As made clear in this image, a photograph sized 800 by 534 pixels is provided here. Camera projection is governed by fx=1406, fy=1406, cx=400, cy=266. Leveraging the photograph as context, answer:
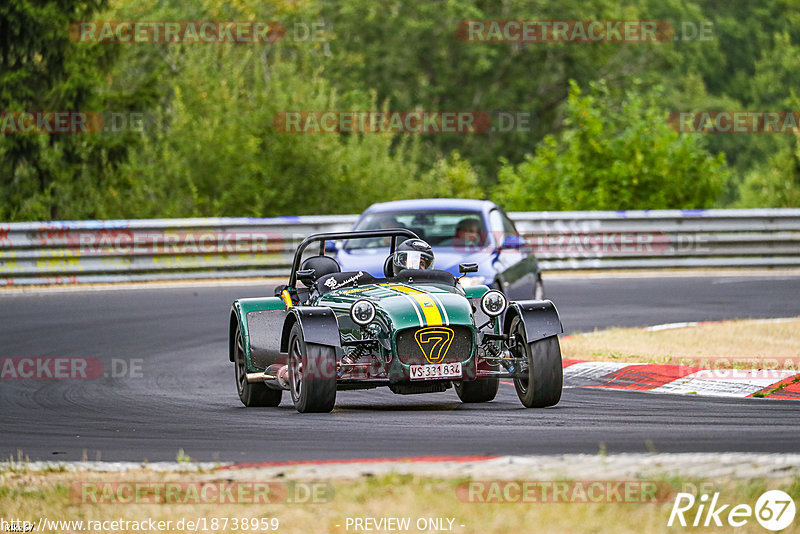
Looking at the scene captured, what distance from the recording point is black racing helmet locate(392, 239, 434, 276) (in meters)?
10.8

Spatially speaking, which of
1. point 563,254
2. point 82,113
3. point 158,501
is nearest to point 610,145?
point 563,254

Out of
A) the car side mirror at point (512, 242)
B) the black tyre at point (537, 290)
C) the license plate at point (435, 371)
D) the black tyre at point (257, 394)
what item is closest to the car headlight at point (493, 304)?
the license plate at point (435, 371)

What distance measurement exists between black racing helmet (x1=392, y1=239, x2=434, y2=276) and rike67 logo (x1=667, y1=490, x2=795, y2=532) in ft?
15.9

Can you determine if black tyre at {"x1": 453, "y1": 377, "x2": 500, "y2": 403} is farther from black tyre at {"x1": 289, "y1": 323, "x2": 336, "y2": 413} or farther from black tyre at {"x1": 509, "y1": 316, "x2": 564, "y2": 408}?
black tyre at {"x1": 289, "y1": 323, "x2": 336, "y2": 413}

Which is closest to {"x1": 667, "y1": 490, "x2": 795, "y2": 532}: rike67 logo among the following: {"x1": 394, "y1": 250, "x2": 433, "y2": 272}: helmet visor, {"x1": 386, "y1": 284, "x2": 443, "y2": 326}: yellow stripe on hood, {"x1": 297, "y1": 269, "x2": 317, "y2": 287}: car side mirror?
{"x1": 386, "y1": 284, "x2": 443, "y2": 326}: yellow stripe on hood

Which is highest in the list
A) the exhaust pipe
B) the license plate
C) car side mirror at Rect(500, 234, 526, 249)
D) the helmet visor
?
the helmet visor

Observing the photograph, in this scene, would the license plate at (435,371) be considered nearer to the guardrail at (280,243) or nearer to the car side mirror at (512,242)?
the car side mirror at (512,242)

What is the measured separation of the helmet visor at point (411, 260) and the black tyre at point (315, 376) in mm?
1249

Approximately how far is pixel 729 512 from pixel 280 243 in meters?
18.0

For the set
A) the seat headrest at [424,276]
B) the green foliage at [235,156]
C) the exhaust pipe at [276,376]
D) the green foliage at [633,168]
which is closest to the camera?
the exhaust pipe at [276,376]

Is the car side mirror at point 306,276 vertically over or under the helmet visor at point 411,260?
under

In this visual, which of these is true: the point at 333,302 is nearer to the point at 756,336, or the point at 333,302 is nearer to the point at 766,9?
the point at 756,336

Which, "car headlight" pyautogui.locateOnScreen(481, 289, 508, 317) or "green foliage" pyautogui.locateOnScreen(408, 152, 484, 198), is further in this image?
"green foliage" pyautogui.locateOnScreen(408, 152, 484, 198)

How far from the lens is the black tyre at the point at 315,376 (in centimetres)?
960
